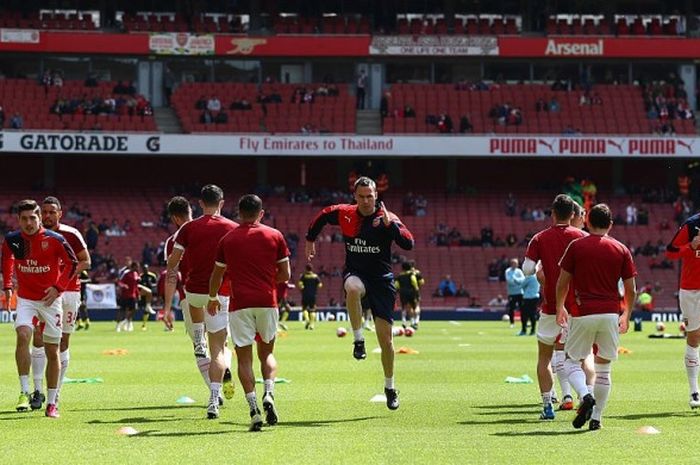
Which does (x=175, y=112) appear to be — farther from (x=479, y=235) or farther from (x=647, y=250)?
(x=647, y=250)

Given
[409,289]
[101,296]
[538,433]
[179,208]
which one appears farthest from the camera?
[101,296]

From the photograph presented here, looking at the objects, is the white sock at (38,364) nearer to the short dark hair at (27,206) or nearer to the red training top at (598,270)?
the short dark hair at (27,206)

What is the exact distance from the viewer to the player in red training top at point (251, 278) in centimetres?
1298

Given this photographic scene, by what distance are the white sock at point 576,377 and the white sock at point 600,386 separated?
0.13 m

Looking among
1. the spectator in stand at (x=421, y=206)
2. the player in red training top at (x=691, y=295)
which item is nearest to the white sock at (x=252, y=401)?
the player in red training top at (x=691, y=295)

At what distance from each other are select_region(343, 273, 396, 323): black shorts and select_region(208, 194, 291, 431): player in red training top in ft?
5.05

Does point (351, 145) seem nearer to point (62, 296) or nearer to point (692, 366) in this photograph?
point (692, 366)

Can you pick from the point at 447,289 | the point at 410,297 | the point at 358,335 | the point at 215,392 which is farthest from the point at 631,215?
the point at 215,392

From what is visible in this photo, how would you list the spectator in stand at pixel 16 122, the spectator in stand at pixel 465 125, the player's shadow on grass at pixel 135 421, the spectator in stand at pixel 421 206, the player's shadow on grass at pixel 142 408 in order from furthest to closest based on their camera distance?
the spectator in stand at pixel 465 125
the spectator in stand at pixel 421 206
the spectator in stand at pixel 16 122
the player's shadow on grass at pixel 142 408
the player's shadow on grass at pixel 135 421

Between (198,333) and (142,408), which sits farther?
(142,408)

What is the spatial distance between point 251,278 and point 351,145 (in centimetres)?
4871

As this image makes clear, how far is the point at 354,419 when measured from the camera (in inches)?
549

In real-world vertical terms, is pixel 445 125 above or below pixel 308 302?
above

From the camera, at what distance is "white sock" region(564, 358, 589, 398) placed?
12.7m
